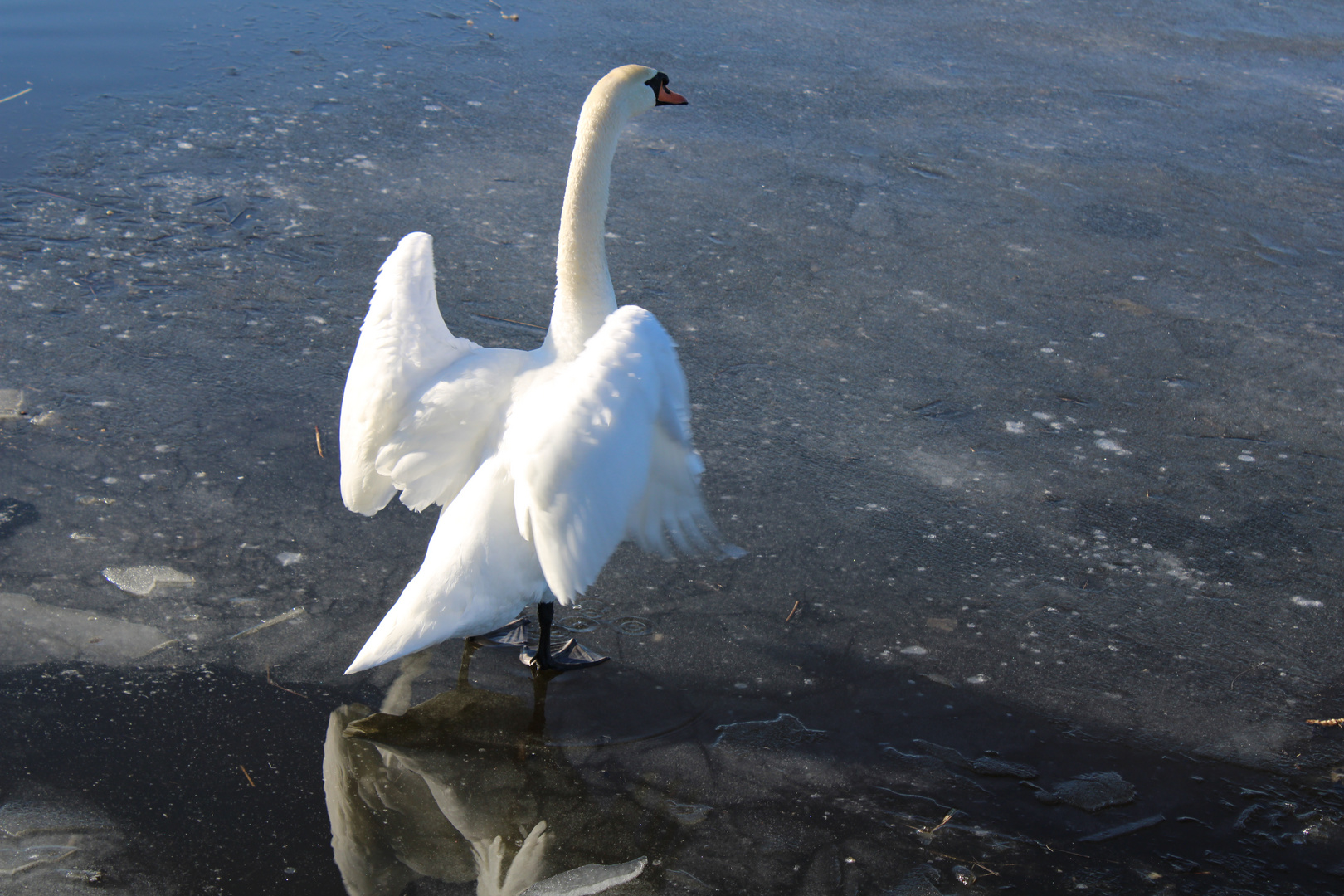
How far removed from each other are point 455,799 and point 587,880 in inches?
16.1

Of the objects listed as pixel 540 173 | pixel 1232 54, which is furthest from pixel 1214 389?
pixel 1232 54

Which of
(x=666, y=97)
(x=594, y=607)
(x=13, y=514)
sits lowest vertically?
(x=594, y=607)

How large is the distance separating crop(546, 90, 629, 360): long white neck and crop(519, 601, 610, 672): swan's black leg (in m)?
0.79

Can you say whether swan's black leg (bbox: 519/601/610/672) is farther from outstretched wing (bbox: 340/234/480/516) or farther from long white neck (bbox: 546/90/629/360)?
long white neck (bbox: 546/90/629/360)

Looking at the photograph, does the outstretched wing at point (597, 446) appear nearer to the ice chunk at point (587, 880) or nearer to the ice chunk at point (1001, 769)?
the ice chunk at point (587, 880)

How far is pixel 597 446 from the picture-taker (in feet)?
8.27

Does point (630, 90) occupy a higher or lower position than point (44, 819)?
higher

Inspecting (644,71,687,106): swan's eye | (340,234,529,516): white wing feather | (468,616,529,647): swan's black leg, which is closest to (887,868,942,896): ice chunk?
(468,616,529,647): swan's black leg

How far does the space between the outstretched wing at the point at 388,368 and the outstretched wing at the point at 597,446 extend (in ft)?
1.80

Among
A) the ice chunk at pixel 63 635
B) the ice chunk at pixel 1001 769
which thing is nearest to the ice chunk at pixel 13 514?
the ice chunk at pixel 63 635

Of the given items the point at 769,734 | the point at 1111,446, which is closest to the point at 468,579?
the point at 769,734

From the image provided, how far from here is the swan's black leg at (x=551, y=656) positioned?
314 cm

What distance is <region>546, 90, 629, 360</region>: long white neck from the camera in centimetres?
333

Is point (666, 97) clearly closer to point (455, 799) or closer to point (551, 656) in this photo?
point (551, 656)
